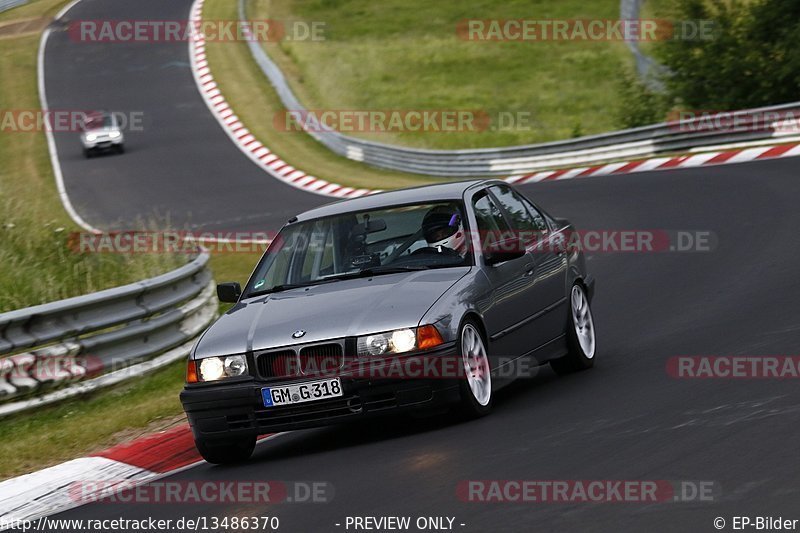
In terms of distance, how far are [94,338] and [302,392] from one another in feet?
12.3

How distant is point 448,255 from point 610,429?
6.20 ft

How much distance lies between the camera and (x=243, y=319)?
8164mm

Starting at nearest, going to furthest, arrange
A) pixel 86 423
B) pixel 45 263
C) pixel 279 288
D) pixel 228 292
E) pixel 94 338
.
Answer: pixel 279 288 < pixel 228 292 < pixel 86 423 < pixel 94 338 < pixel 45 263

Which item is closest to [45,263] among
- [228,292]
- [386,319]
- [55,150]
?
[228,292]

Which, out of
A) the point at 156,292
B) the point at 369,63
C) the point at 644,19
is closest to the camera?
the point at 156,292

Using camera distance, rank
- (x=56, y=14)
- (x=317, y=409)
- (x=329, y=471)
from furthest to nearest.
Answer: (x=56, y=14) → (x=317, y=409) → (x=329, y=471)

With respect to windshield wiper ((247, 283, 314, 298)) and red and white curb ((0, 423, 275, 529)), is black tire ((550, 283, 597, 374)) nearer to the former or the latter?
windshield wiper ((247, 283, 314, 298))

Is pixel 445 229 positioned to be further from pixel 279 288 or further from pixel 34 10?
pixel 34 10

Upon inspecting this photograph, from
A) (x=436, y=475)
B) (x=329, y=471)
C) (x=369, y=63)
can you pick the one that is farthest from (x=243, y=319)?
(x=369, y=63)

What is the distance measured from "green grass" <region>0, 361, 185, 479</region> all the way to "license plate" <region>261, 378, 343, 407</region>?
78.5 inches

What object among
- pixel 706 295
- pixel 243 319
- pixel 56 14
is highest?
pixel 56 14

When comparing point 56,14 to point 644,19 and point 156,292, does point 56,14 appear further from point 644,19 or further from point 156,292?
point 156,292

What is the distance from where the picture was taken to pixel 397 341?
24.9 ft

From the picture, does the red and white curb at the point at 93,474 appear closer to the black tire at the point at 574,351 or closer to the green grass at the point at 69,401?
the green grass at the point at 69,401
